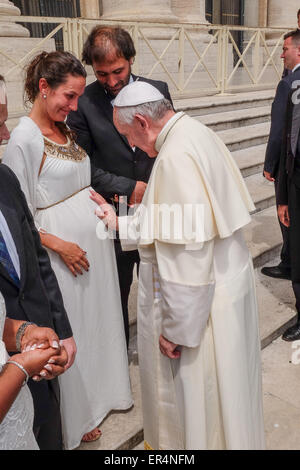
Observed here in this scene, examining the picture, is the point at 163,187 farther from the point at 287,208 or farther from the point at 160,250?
the point at 287,208

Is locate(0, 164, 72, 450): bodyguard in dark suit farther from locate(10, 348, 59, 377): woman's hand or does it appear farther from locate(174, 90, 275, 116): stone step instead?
locate(174, 90, 275, 116): stone step

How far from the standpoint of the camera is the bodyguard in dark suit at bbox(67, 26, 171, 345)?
2.32m

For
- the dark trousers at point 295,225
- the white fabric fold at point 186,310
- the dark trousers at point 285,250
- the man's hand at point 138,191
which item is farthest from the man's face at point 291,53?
the white fabric fold at point 186,310

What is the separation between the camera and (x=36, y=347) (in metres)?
1.32

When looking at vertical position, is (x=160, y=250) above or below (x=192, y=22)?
below

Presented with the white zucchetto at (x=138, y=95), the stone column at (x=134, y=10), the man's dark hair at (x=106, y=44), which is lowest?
the white zucchetto at (x=138, y=95)

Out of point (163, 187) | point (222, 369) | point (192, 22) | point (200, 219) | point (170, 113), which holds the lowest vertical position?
point (222, 369)

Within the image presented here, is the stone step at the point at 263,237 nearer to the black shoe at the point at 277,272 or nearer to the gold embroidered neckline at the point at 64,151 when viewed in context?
the black shoe at the point at 277,272

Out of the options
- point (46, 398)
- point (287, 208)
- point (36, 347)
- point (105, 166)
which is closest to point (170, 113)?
point (105, 166)

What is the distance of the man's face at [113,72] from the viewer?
2.33m

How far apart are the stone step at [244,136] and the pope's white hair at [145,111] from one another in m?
5.21

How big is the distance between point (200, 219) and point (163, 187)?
19 centimetres

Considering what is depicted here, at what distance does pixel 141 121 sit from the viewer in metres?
1.74

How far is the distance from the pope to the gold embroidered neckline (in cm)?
40
